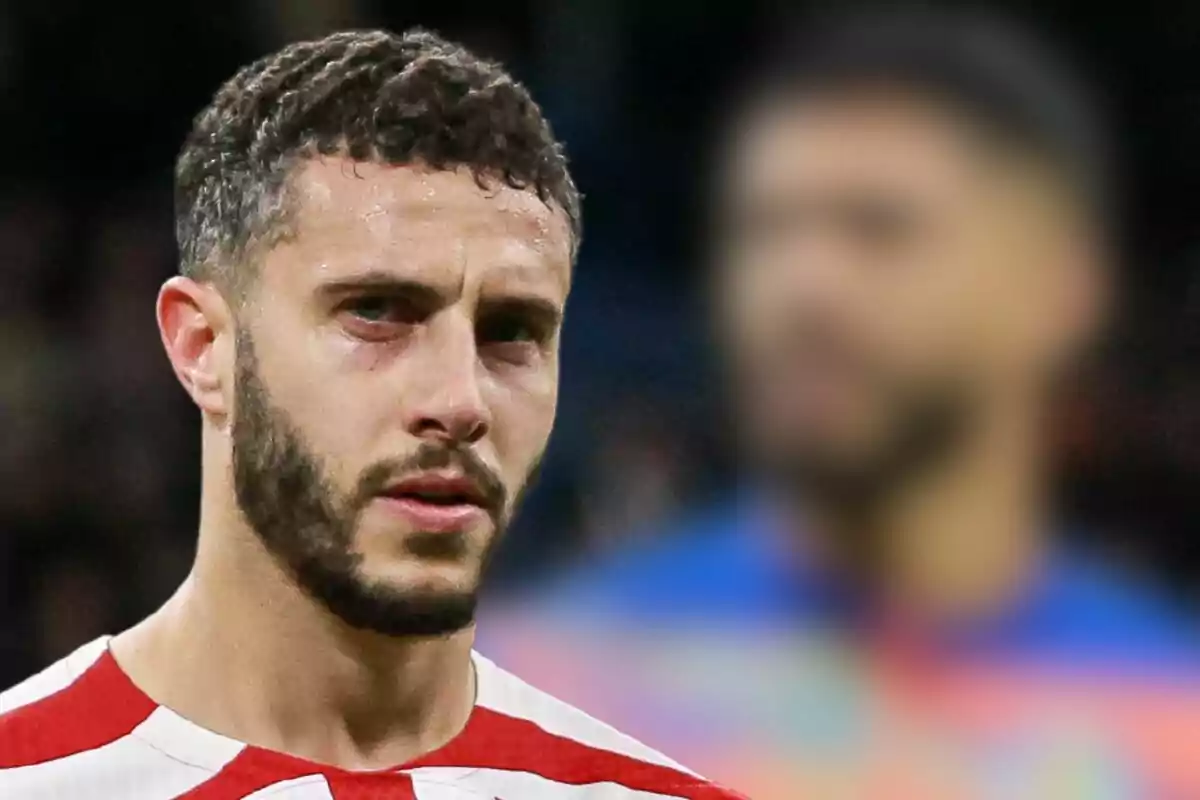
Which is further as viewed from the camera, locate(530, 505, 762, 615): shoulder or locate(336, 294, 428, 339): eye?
locate(530, 505, 762, 615): shoulder

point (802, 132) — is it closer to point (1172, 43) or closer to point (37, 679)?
point (1172, 43)

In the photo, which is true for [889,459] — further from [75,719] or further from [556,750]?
[75,719]

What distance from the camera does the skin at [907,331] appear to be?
6.40ft

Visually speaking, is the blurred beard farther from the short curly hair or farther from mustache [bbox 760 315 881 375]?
the short curly hair

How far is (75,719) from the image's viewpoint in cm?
106

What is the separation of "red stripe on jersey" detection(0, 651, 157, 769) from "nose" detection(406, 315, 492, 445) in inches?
11.4

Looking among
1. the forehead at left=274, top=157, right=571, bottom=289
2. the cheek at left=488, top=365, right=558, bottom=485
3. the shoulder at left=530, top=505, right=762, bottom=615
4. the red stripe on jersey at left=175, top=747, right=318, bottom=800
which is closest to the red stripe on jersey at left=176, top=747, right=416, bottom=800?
the red stripe on jersey at left=175, top=747, right=318, bottom=800

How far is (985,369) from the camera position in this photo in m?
2.06

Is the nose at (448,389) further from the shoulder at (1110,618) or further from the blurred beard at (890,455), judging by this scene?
the shoulder at (1110,618)

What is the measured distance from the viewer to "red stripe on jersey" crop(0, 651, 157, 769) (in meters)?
1.05

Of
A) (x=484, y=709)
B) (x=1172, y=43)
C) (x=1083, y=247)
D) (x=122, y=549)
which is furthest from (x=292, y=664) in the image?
(x=1172, y=43)

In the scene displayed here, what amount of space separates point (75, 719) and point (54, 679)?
0.16 feet

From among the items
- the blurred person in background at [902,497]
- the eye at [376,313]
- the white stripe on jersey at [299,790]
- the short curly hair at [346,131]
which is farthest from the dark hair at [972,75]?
the white stripe on jersey at [299,790]

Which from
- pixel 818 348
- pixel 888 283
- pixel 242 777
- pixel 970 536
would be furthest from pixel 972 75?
pixel 242 777
